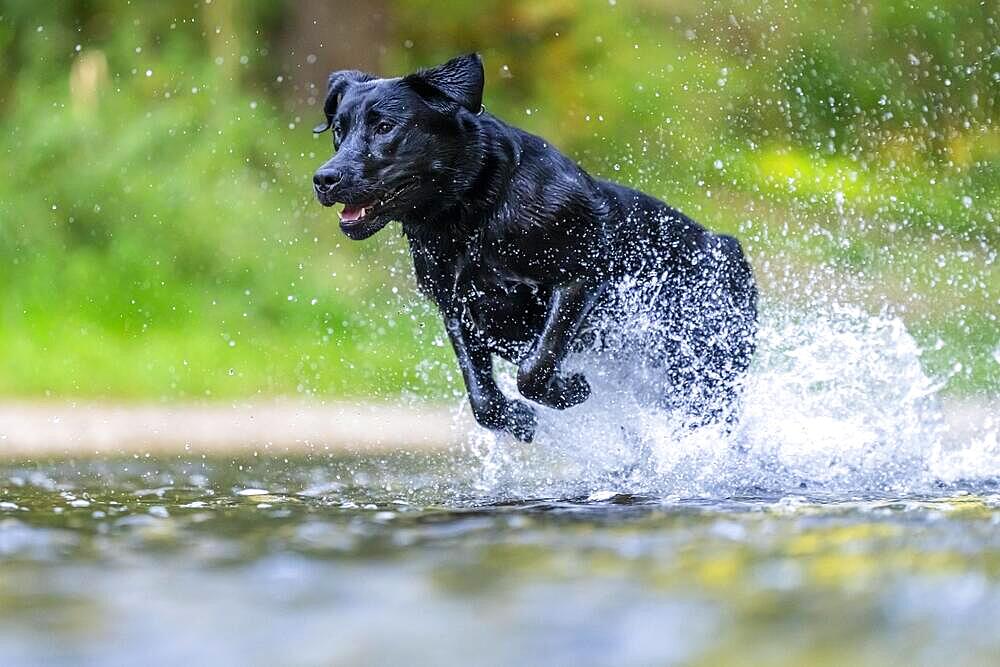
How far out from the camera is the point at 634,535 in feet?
11.2

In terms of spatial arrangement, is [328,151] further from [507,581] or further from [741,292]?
[507,581]

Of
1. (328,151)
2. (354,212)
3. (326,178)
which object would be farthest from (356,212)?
(328,151)

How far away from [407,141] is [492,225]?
0.37 meters

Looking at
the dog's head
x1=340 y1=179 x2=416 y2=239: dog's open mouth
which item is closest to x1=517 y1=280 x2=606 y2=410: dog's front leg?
the dog's head

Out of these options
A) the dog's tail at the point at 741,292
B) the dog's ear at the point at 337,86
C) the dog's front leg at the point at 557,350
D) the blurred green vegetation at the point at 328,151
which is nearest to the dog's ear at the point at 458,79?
the dog's ear at the point at 337,86

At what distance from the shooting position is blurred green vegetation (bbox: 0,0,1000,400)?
10.4m

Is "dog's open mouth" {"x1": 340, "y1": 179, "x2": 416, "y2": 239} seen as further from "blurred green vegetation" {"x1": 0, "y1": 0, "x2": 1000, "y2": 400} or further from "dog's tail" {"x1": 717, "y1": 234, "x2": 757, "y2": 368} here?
"blurred green vegetation" {"x1": 0, "y1": 0, "x2": 1000, "y2": 400}

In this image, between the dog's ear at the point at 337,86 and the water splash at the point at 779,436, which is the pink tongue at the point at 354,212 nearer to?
the dog's ear at the point at 337,86

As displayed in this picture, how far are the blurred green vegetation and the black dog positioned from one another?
395cm

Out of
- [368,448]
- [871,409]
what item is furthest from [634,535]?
[368,448]

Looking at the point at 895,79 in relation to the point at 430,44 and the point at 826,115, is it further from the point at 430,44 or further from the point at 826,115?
the point at 430,44

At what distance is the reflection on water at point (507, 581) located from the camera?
2.36 metres

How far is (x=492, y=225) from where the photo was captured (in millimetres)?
4891

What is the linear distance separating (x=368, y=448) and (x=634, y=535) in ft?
14.4
